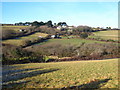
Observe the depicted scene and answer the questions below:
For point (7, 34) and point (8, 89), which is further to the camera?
point (7, 34)

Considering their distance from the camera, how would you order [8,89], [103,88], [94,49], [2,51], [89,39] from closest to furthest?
[103,88], [8,89], [2,51], [94,49], [89,39]

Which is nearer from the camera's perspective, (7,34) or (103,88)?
(103,88)

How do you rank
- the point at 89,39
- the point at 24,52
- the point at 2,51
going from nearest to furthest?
1. the point at 2,51
2. the point at 24,52
3. the point at 89,39

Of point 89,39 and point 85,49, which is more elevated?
point 89,39

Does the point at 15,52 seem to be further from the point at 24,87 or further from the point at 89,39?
the point at 89,39

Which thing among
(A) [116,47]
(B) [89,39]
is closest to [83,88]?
(A) [116,47]

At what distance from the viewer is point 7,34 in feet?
141

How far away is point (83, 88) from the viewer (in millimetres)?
6164

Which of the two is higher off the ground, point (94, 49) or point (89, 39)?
point (89, 39)

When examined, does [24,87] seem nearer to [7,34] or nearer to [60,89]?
[60,89]

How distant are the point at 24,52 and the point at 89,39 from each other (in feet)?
90.6

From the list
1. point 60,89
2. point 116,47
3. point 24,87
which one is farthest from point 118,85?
point 116,47

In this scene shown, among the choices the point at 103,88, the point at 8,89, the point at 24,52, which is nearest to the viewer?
the point at 103,88

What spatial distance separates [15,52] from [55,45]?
1545 centimetres
